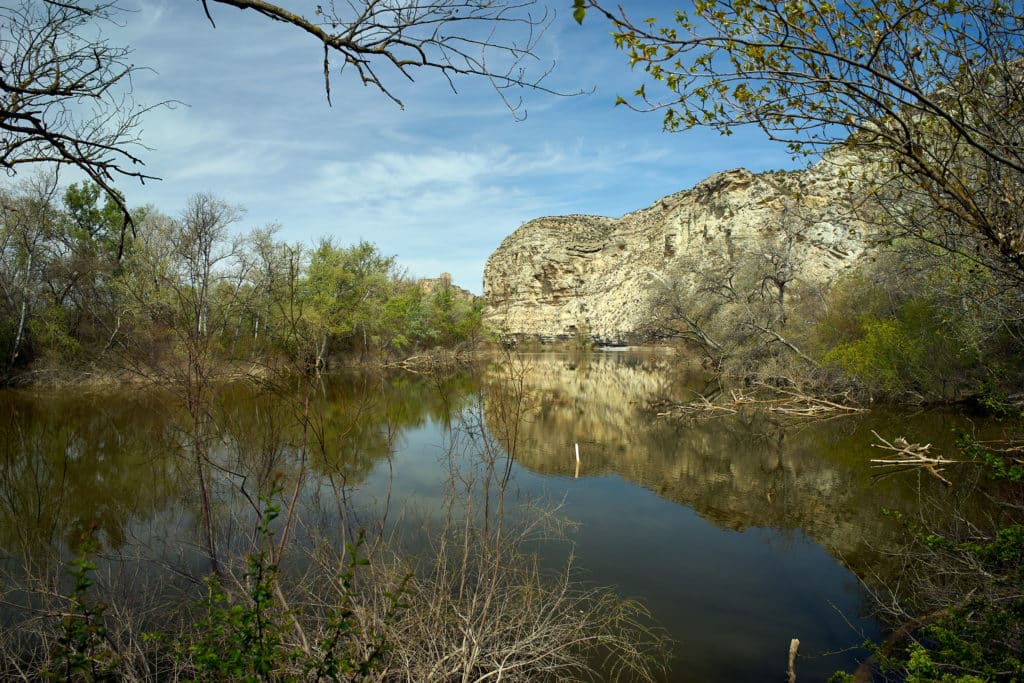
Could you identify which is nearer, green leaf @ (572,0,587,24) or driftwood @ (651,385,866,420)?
green leaf @ (572,0,587,24)

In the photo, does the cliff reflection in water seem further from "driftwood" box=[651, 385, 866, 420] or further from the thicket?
the thicket

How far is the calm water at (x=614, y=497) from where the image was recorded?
5789 mm

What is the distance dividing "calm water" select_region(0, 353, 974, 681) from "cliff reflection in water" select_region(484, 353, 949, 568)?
56 millimetres

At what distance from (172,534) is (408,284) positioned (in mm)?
37472

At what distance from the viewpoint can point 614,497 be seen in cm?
989

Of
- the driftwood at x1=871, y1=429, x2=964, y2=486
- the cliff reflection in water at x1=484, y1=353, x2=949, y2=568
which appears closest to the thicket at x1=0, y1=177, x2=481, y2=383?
the cliff reflection in water at x1=484, y1=353, x2=949, y2=568

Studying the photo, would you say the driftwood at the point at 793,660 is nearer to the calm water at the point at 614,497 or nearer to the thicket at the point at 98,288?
the calm water at the point at 614,497

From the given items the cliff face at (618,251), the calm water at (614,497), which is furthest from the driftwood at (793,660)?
the cliff face at (618,251)

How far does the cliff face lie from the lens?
160ft

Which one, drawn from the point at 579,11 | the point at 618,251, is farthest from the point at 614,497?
the point at 618,251

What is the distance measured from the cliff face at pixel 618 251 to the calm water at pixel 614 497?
30.8m

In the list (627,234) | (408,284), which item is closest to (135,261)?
(408,284)

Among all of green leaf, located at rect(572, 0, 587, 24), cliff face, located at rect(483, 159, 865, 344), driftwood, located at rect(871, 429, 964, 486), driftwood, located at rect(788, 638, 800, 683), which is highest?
cliff face, located at rect(483, 159, 865, 344)

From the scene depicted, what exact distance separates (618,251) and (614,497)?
6484 centimetres
